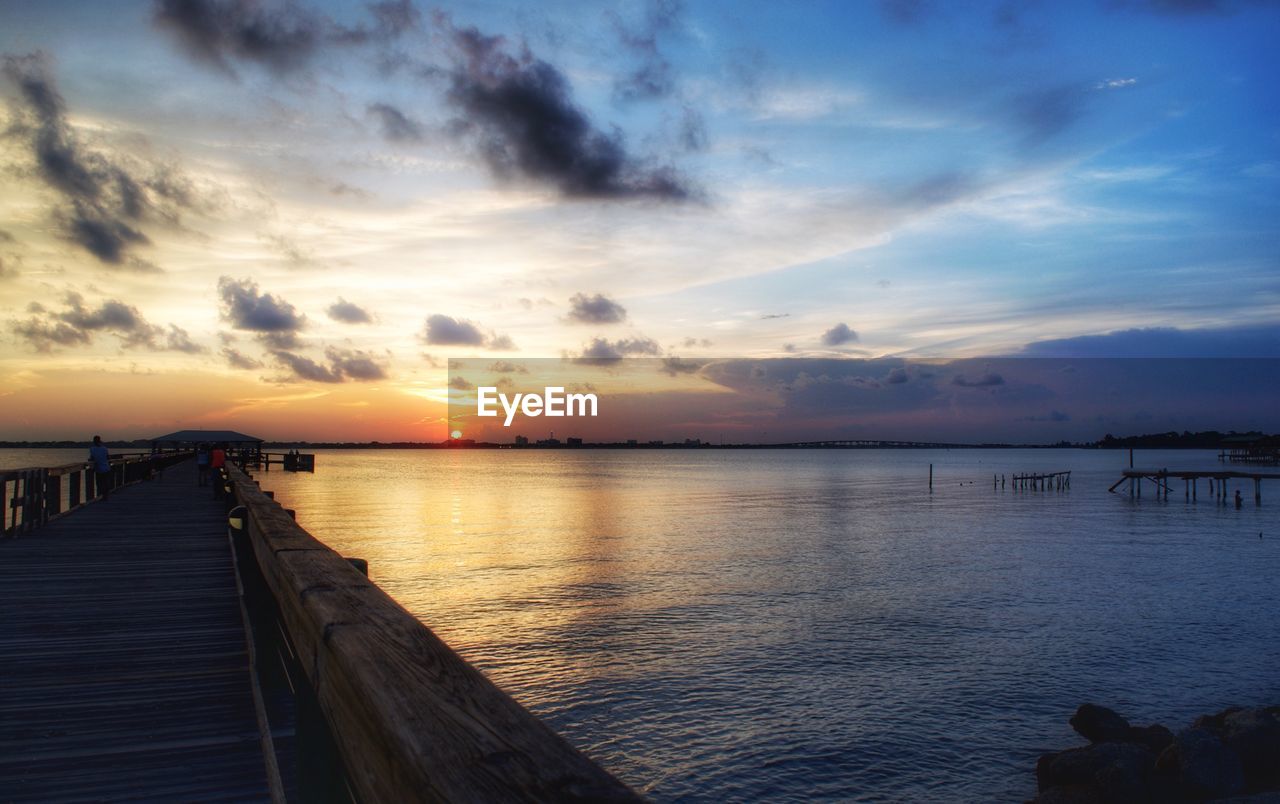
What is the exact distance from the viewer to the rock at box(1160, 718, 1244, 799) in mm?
11609

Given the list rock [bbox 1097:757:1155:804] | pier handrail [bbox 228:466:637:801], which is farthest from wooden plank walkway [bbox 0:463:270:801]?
rock [bbox 1097:757:1155:804]

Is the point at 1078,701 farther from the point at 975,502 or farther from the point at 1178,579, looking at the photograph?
the point at 975,502

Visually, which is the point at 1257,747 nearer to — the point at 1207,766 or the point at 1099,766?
the point at 1207,766

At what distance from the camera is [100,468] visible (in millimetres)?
24781

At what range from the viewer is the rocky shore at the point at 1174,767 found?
1155 centimetres

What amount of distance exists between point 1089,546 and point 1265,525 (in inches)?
812

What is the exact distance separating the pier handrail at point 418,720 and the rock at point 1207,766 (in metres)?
13.3

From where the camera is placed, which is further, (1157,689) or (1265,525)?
(1265,525)

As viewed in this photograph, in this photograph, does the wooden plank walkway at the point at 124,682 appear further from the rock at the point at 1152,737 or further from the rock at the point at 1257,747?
the rock at the point at 1257,747

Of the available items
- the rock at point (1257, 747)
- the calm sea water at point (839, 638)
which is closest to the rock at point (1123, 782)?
the calm sea water at point (839, 638)

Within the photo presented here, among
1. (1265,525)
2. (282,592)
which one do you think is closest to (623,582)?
(282,592)

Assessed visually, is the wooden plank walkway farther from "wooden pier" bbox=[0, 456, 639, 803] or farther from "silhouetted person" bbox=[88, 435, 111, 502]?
"silhouetted person" bbox=[88, 435, 111, 502]

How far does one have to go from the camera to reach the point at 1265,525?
2048 inches

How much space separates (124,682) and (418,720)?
240 inches
